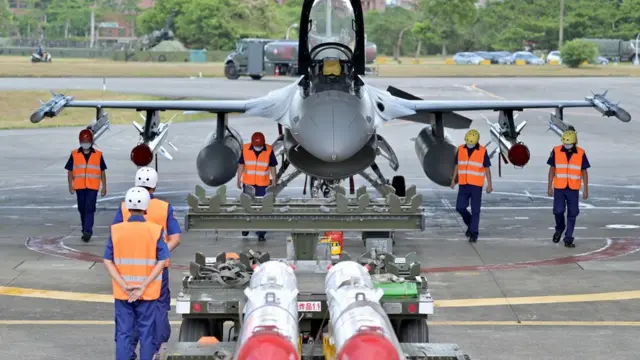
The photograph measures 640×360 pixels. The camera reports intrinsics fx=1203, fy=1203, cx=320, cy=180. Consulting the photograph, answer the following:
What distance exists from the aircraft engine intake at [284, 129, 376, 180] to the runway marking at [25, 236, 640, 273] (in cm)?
257

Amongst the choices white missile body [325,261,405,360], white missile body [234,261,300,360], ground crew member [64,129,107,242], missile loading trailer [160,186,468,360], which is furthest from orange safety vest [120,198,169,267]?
ground crew member [64,129,107,242]

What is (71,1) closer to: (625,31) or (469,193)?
(625,31)

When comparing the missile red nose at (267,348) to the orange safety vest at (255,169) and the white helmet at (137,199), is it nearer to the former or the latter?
the white helmet at (137,199)

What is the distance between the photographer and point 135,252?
10.7 m

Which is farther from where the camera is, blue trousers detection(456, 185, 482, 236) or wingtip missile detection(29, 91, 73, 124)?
wingtip missile detection(29, 91, 73, 124)

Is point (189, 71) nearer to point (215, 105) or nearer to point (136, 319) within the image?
point (215, 105)

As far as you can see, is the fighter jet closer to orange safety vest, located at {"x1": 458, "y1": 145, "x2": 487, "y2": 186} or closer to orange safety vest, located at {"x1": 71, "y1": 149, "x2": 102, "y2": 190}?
orange safety vest, located at {"x1": 458, "y1": 145, "x2": 487, "y2": 186}

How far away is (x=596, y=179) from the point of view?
29469mm

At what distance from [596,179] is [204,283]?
2036 centimetres

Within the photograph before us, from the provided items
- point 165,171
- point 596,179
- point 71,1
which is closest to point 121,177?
point 165,171

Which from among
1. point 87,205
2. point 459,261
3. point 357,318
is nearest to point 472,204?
point 459,261

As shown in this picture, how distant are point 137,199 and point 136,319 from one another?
1.11 meters

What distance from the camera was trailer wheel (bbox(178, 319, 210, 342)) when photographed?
10.6 meters

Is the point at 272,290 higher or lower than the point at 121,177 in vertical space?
higher
